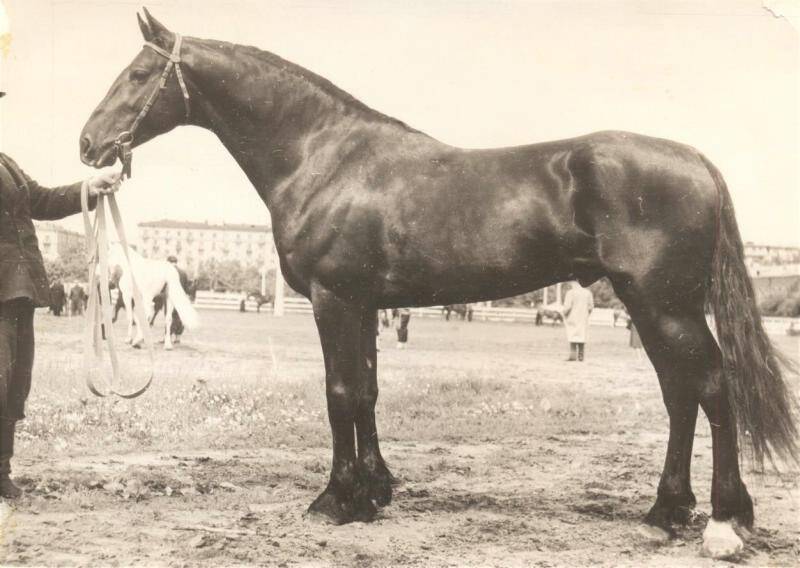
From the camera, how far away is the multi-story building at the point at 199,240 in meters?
8.39

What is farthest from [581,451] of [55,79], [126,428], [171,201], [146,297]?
[146,297]

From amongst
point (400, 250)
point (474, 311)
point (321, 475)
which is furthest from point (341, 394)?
point (474, 311)

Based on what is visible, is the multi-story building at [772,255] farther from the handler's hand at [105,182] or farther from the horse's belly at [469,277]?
the handler's hand at [105,182]

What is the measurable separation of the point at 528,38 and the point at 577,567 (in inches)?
152

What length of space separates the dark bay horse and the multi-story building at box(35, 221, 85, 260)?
2.88 meters

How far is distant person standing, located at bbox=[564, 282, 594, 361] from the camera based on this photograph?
43.1 feet

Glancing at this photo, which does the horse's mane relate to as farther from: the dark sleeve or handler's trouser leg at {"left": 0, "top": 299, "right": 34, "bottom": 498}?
handler's trouser leg at {"left": 0, "top": 299, "right": 34, "bottom": 498}

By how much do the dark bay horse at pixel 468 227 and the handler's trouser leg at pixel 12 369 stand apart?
3.46ft

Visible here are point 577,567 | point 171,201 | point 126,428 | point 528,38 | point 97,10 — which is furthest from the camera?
point 171,201

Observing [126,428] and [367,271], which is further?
[126,428]

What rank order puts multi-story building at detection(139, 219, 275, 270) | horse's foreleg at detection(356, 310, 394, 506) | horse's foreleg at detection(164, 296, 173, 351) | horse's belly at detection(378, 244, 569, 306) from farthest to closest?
horse's foreleg at detection(164, 296, 173, 351) → multi-story building at detection(139, 219, 275, 270) → horse's foreleg at detection(356, 310, 394, 506) → horse's belly at detection(378, 244, 569, 306)

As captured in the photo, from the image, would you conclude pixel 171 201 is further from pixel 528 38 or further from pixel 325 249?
pixel 528 38

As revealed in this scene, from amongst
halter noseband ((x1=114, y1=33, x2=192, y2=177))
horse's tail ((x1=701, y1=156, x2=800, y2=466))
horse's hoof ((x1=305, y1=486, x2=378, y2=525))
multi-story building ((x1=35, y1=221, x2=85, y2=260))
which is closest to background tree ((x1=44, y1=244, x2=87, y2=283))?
multi-story building ((x1=35, y1=221, x2=85, y2=260))

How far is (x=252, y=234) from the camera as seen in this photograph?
9414 mm
